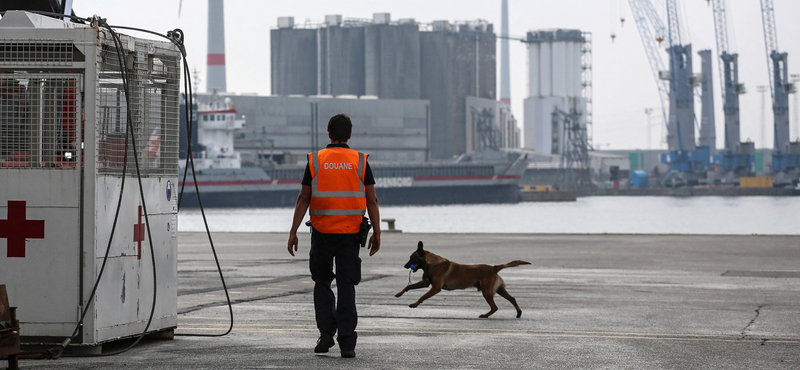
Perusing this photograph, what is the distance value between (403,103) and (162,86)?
477 feet

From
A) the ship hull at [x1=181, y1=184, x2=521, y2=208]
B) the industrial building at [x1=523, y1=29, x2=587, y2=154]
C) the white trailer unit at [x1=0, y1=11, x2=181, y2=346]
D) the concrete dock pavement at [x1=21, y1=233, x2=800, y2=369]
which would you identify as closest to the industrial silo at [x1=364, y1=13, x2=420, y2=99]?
the ship hull at [x1=181, y1=184, x2=521, y2=208]

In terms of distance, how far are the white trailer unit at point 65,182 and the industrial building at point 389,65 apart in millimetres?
143527

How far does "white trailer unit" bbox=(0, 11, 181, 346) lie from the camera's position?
639cm

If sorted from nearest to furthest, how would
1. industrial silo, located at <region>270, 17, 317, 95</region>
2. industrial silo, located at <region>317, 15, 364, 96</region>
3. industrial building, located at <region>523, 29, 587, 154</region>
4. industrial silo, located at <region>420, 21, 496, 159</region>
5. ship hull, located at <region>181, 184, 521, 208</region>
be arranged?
ship hull, located at <region>181, 184, 521, 208</region> → industrial silo, located at <region>317, 15, 364, 96</region> → industrial silo, located at <region>420, 21, 496, 159</region> → industrial silo, located at <region>270, 17, 317, 95</region> → industrial building, located at <region>523, 29, 587, 154</region>

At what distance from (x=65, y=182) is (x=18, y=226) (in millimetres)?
436

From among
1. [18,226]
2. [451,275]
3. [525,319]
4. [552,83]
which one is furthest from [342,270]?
[552,83]

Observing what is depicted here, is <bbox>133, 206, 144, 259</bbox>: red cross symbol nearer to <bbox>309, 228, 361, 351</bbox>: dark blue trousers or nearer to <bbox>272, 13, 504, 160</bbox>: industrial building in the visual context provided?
<bbox>309, 228, 361, 351</bbox>: dark blue trousers

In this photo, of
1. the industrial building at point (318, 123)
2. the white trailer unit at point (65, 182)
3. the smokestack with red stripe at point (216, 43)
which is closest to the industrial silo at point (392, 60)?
the industrial building at point (318, 123)

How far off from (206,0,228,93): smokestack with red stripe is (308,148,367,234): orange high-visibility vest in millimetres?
163593

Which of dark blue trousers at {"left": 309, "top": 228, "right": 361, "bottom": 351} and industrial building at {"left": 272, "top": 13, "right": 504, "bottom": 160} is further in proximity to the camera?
industrial building at {"left": 272, "top": 13, "right": 504, "bottom": 160}

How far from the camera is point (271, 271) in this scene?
15.3m

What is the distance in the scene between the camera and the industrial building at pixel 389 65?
156 metres

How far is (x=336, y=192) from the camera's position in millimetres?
6633

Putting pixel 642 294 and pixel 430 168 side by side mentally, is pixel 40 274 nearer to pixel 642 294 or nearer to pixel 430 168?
pixel 642 294
